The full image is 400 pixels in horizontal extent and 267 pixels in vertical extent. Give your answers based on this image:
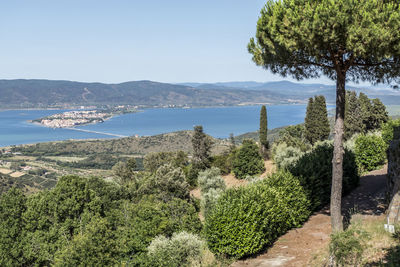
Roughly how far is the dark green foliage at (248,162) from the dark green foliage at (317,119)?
39.5 ft

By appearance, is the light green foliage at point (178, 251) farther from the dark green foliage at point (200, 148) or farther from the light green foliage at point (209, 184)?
the dark green foliage at point (200, 148)

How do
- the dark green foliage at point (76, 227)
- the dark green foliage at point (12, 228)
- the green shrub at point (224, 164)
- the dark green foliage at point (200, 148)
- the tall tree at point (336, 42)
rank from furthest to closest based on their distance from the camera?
the dark green foliage at point (200, 148) → the green shrub at point (224, 164) → the dark green foliage at point (12, 228) → the dark green foliage at point (76, 227) → the tall tree at point (336, 42)

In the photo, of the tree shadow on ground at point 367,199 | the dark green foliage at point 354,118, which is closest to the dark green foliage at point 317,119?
the dark green foliage at point 354,118

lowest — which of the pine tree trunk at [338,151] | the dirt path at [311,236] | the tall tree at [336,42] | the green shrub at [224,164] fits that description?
the green shrub at [224,164]

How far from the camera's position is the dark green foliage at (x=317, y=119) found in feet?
159

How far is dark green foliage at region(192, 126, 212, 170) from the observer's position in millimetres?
48669

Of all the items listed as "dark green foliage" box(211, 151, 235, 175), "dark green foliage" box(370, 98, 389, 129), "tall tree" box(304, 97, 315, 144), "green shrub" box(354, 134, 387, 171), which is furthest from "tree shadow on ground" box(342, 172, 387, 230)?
"dark green foliage" box(370, 98, 389, 129)

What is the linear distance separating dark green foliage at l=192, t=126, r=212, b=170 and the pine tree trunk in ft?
128

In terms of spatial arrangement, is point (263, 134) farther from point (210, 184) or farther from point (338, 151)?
point (338, 151)

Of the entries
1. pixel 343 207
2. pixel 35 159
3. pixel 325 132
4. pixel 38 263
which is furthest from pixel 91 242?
pixel 35 159

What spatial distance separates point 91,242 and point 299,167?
11.1 meters

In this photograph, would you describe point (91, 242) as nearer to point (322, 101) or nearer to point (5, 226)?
point (5, 226)

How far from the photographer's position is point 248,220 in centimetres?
942

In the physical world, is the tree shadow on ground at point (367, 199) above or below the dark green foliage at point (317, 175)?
below
